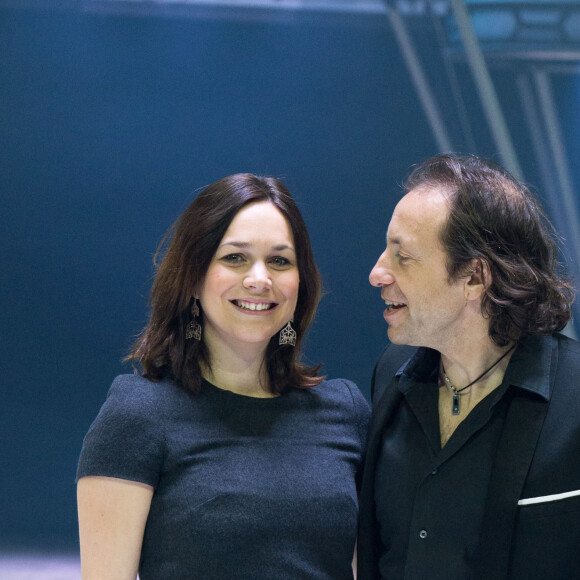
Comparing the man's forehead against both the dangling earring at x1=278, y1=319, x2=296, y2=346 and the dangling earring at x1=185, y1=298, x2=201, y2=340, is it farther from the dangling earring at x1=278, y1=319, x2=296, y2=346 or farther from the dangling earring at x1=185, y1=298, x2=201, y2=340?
the dangling earring at x1=185, y1=298, x2=201, y2=340

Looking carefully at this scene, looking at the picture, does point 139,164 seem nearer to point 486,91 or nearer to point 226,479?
point 486,91

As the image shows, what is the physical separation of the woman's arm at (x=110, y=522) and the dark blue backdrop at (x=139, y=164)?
1791 mm

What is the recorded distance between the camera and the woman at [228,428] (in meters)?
1.60

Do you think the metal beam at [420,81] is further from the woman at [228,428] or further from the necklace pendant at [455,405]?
the necklace pendant at [455,405]

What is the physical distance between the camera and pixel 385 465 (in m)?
1.75

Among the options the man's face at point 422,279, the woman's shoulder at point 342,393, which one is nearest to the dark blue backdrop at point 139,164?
the woman's shoulder at point 342,393

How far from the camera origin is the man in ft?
4.94

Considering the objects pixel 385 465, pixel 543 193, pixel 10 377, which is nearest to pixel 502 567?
pixel 385 465

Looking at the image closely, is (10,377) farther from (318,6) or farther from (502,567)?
(502,567)

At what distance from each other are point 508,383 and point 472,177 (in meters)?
0.48

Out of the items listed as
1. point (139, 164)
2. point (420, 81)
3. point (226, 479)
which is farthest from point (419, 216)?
point (139, 164)

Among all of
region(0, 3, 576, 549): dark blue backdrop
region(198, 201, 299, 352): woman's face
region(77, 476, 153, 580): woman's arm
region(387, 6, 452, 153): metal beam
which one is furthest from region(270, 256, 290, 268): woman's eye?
region(387, 6, 452, 153): metal beam

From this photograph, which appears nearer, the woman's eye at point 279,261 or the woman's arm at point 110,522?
the woman's arm at point 110,522

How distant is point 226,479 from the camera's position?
5.45 ft
